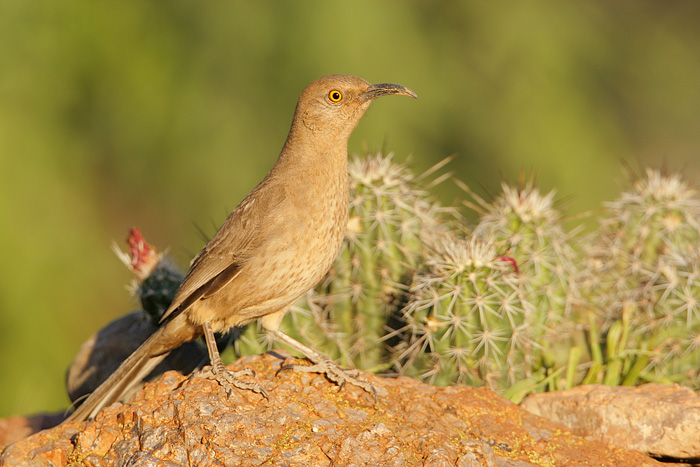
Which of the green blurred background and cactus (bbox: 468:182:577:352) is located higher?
the green blurred background

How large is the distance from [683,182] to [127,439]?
449cm

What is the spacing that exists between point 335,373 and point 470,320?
1.01m

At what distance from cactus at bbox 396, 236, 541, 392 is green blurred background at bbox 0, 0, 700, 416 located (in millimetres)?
4893

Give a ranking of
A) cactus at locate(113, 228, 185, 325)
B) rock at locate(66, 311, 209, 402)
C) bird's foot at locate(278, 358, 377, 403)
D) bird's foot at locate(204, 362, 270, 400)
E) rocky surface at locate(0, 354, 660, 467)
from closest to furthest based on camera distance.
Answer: rocky surface at locate(0, 354, 660, 467) < bird's foot at locate(204, 362, 270, 400) < bird's foot at locate(278, 358, 377, 403) < cactus at locate(113, 228, 185, 325) < rock at locate(66, 311, 209, 402)

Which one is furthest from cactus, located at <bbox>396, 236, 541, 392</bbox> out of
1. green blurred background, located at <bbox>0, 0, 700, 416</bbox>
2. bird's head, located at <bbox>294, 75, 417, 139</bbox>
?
green blurred background, located at <bbox>0, 0, 700, 416</bbox>

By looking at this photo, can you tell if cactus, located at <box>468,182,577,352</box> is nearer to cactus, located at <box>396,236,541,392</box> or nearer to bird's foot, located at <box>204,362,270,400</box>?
cactus, located at <box>396,236,541,392</box>

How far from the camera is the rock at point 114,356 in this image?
16.8ft

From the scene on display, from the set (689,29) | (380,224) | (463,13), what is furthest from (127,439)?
(689,29)

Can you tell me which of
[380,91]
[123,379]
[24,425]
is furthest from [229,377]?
[24,425]

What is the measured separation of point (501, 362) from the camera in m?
4.57

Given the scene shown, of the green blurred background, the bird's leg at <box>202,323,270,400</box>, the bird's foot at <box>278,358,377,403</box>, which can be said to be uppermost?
the green blurred background

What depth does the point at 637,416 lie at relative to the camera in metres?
3.88

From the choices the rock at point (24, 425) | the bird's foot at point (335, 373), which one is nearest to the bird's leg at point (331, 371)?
the bird's foot at point (335, 373)

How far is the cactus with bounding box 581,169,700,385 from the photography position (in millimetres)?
4789
